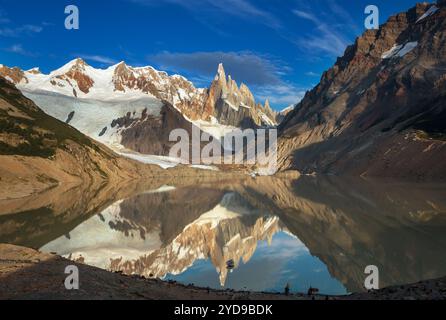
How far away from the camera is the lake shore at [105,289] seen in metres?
14.7

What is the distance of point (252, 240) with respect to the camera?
135 feet

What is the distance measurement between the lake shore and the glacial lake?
460 cm

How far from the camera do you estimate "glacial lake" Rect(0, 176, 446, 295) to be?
26094mm

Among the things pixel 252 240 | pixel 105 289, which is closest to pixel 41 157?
pixel 252 240

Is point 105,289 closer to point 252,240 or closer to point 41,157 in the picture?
point 252,240

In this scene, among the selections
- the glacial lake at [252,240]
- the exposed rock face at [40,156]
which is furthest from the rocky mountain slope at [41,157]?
the glacial lake at [252,240]

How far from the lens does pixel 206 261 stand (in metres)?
33.7

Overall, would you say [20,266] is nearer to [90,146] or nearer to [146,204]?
[146,204]

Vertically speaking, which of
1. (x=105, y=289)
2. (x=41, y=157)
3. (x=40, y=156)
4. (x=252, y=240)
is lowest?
(x=105, y=289)

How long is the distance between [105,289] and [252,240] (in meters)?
25.8

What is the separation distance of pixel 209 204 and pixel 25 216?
1287 inches

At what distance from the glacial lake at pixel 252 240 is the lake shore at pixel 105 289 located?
4.60 metres
